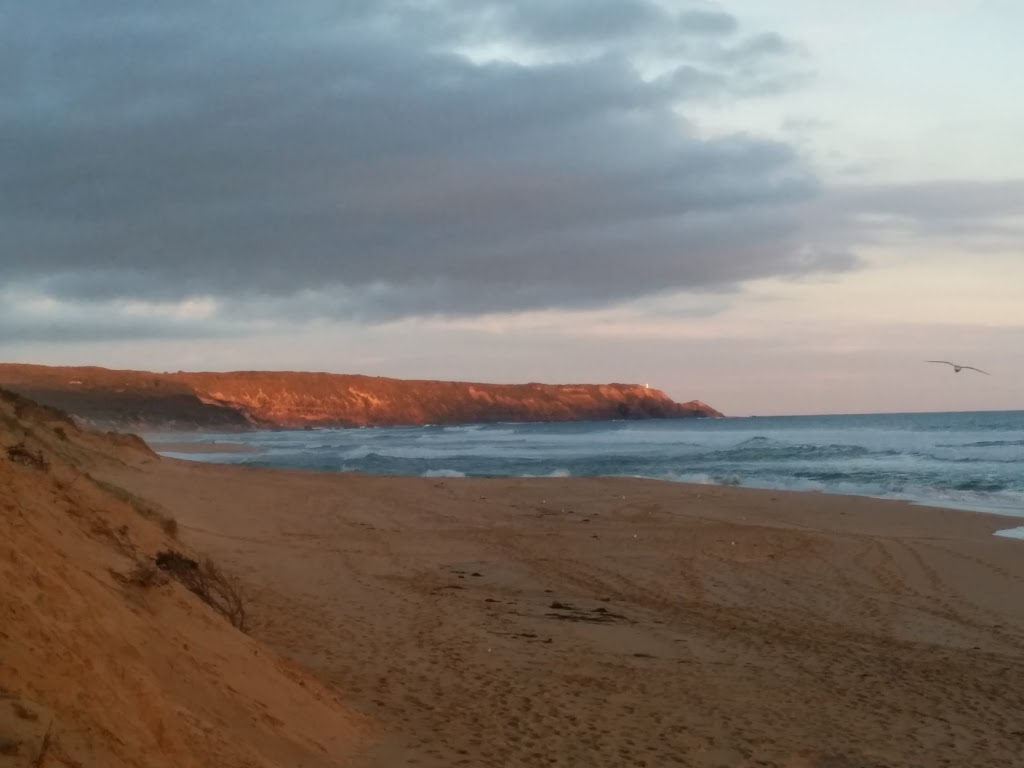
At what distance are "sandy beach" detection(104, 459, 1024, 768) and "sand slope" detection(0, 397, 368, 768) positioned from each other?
0.71 meters

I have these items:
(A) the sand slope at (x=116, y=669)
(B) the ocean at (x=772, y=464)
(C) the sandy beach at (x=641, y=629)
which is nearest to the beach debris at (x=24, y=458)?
(A) the sand slope at (x=116, y=669)

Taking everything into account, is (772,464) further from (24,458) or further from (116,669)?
(116,669)

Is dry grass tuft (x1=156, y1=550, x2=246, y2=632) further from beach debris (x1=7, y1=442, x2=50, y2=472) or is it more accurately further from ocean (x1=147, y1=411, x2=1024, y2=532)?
ocean (x1=147, y1=411, x2=1024, y2=532)

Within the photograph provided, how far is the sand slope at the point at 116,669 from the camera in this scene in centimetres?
322

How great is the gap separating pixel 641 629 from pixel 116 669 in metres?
6.03

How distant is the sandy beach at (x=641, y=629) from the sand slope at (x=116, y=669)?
0.71 meters

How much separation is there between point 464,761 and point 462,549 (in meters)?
8.95

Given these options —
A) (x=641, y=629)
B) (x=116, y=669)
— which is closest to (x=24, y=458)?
(x=116, y=669)

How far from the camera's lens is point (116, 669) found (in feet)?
12.5

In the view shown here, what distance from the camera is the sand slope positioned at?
322 cm

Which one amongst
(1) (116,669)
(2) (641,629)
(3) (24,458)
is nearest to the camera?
(1) (116,669)

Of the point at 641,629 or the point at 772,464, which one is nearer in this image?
the point at 641,629

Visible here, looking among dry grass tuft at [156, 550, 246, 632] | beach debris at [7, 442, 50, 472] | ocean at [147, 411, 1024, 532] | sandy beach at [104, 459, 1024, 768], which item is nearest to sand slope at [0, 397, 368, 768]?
beach debris at [7, 442, 50, 472]

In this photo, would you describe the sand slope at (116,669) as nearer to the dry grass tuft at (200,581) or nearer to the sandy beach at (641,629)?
the dry grass tuft at (200,581)
